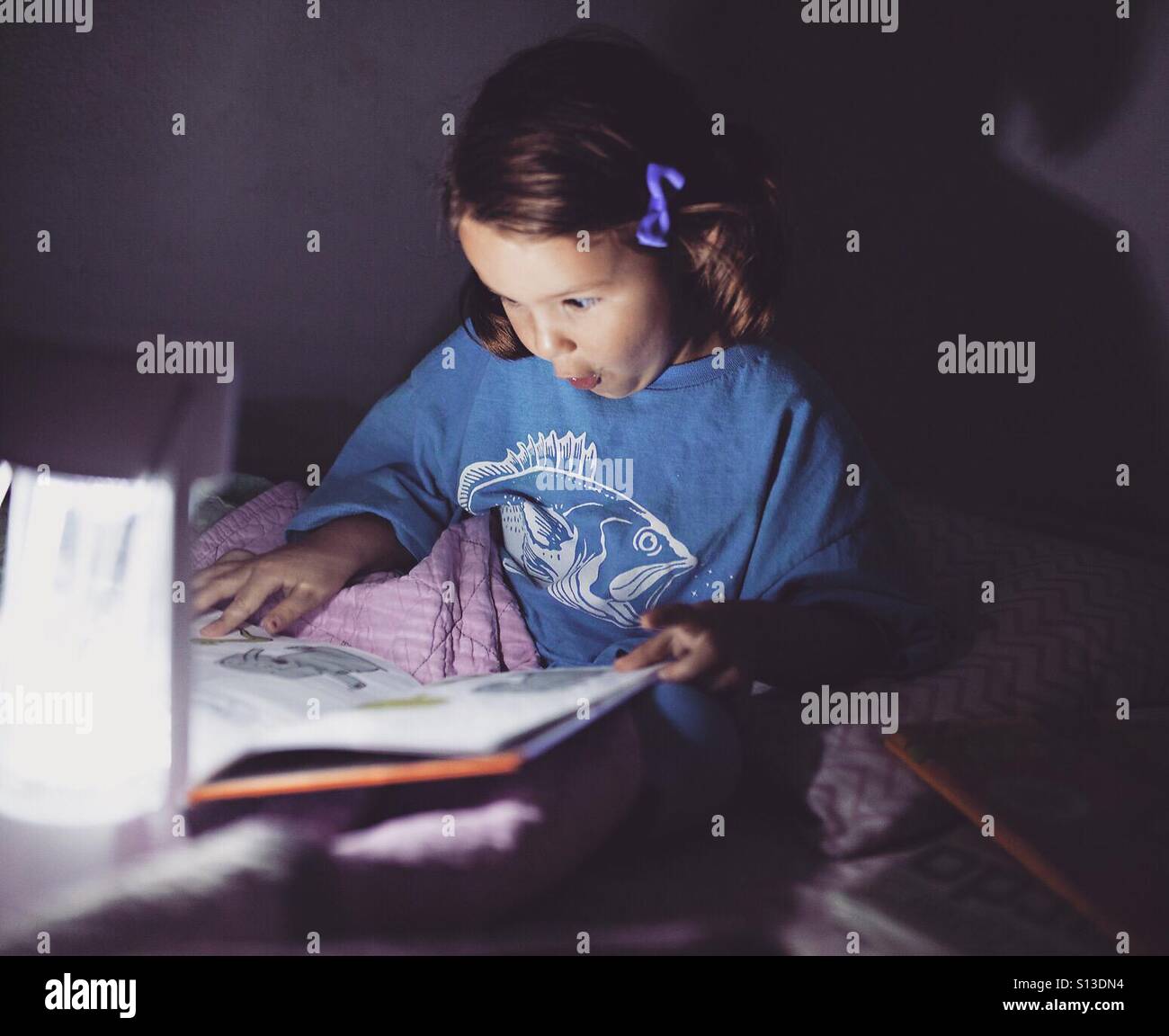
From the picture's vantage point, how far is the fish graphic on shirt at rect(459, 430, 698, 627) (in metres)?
0.92

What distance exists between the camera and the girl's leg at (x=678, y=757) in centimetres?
71

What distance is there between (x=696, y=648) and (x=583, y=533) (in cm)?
23

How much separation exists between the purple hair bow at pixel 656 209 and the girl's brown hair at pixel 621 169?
0.04 ft

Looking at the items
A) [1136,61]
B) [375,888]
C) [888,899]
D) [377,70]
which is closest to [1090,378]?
[1136,61]

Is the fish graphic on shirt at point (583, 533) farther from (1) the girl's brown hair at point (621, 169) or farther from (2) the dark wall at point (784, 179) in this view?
(2) the dark wall at point (784, 179)

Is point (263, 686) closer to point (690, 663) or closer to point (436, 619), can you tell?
point (436, 619)

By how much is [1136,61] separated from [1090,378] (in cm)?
32

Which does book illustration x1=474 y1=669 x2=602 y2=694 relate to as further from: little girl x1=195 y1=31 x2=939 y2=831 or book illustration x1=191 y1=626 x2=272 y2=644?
book illustration x1=191 y1=626 x2=272 y2=644

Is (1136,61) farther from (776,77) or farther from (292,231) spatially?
(292,231)

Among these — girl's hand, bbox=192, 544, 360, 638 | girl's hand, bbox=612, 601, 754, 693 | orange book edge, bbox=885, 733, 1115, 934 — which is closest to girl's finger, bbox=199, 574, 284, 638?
girl's hand, bbox=192, 544, 360, 638

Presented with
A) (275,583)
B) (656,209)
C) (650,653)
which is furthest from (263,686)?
(656,209)

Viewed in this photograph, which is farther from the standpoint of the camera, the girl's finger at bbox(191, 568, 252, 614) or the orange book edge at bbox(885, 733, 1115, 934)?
the girl's finger at bbox(191, 568, 252, 614)

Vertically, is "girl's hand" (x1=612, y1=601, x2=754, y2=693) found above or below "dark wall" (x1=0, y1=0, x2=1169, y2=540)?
below

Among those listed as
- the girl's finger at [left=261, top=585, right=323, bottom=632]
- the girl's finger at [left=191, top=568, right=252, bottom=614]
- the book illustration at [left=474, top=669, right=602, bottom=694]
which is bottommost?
the book illustration at [left=474, top=669, right=602, bottom=694]
